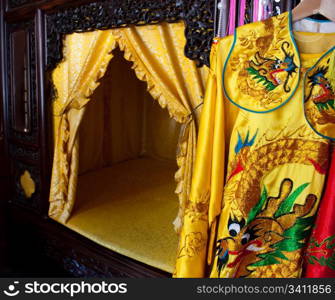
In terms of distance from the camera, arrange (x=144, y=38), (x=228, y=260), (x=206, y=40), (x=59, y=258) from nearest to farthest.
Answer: (x=228, y=260) < (x=206, y=40) < (x=144, y=38) < (x=59, y=258)

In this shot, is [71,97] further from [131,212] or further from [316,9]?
[316,9]

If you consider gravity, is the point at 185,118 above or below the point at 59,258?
above

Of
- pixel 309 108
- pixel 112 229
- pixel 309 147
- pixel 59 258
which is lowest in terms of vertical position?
pixel 59 258

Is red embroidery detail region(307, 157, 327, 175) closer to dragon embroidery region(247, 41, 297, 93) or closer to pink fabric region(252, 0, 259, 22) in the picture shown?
dragon embroidery region(247, 41, 297, 93)

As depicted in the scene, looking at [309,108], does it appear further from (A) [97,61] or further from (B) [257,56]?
(A) [97,61]

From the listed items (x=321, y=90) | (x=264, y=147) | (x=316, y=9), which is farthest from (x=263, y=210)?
→ (x=316, y=9)

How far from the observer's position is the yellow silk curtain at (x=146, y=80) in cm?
158

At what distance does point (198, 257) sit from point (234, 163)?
15.3 inches

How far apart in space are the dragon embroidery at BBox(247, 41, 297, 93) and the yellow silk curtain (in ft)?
1.23

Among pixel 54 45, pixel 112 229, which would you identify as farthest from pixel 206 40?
pixel 112 229

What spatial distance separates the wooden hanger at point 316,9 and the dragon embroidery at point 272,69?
0.34 feet

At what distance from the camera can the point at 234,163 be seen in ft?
4.00

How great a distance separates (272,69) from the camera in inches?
44.4

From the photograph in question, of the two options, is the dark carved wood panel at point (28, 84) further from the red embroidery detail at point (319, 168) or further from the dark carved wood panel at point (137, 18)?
the red embroidery detail at point (319, 168)
